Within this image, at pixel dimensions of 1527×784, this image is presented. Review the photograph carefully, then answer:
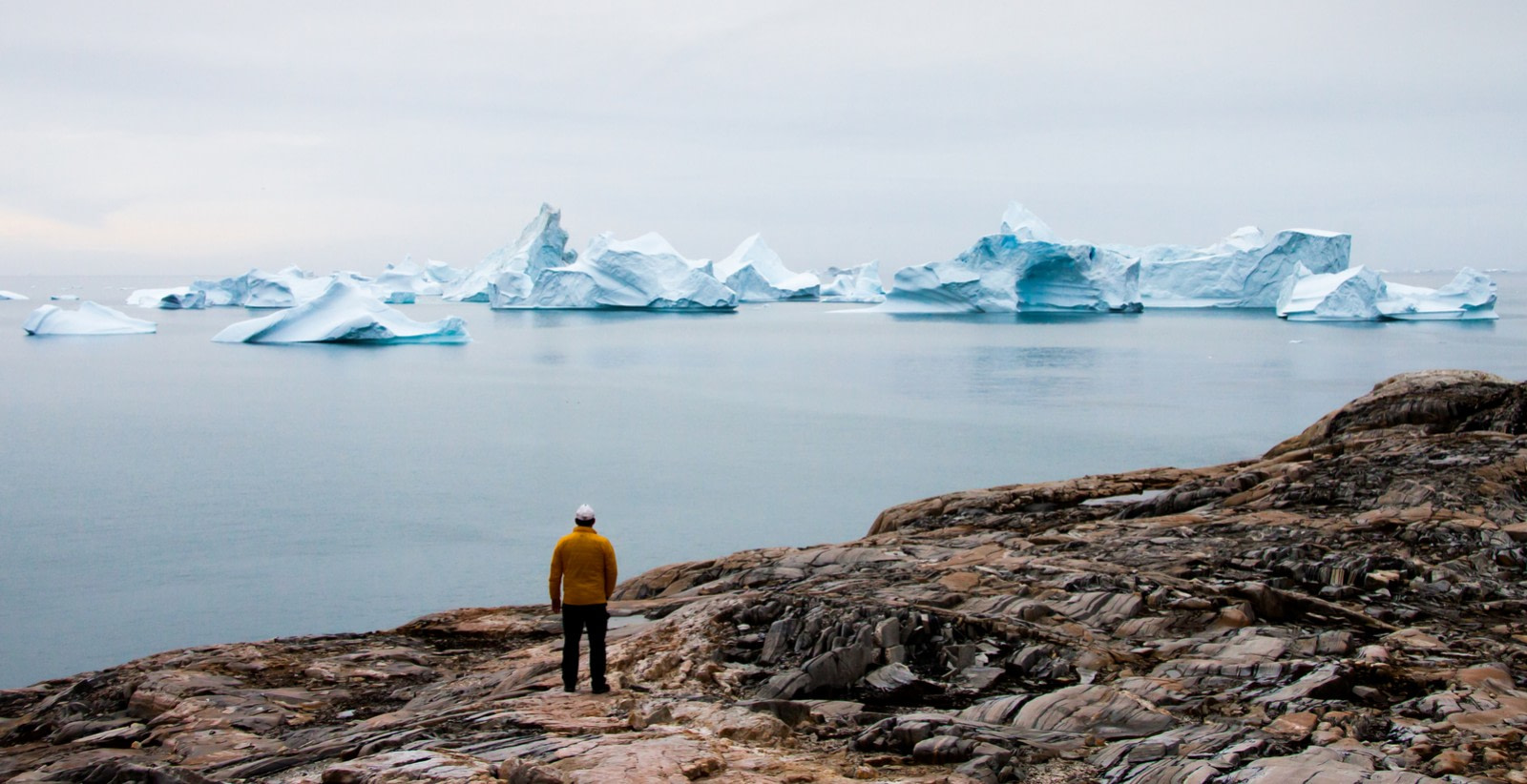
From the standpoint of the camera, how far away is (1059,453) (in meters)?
14.9

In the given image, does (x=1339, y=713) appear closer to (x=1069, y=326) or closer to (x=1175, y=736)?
(x=1175, y=736)

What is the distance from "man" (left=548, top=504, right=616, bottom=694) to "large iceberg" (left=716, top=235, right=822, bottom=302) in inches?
2253

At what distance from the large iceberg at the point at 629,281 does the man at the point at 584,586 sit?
135ft

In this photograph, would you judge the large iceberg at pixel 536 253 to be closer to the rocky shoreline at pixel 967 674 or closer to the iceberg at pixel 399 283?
the iceberg at pixel 399 283

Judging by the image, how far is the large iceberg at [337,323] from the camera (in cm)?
3256

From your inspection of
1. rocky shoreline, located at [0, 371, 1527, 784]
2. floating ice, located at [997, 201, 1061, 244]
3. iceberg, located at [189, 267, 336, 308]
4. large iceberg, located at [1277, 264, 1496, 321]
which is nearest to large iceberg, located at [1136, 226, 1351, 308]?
large iceberg, located at [1277, 264, 1496, 321]

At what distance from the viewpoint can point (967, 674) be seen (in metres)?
4.30

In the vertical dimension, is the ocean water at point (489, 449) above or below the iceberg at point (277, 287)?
below

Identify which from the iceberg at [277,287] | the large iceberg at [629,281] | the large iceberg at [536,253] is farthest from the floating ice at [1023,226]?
the iceberg at [277,287]

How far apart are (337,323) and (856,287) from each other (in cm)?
4102

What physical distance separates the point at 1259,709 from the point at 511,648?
11.9ft

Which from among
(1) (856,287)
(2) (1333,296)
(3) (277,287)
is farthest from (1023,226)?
(3) (277,287)

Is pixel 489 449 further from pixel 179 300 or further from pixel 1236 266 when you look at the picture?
pixel 179 300

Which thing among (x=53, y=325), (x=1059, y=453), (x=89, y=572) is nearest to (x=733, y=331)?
(x=53, y=325)
